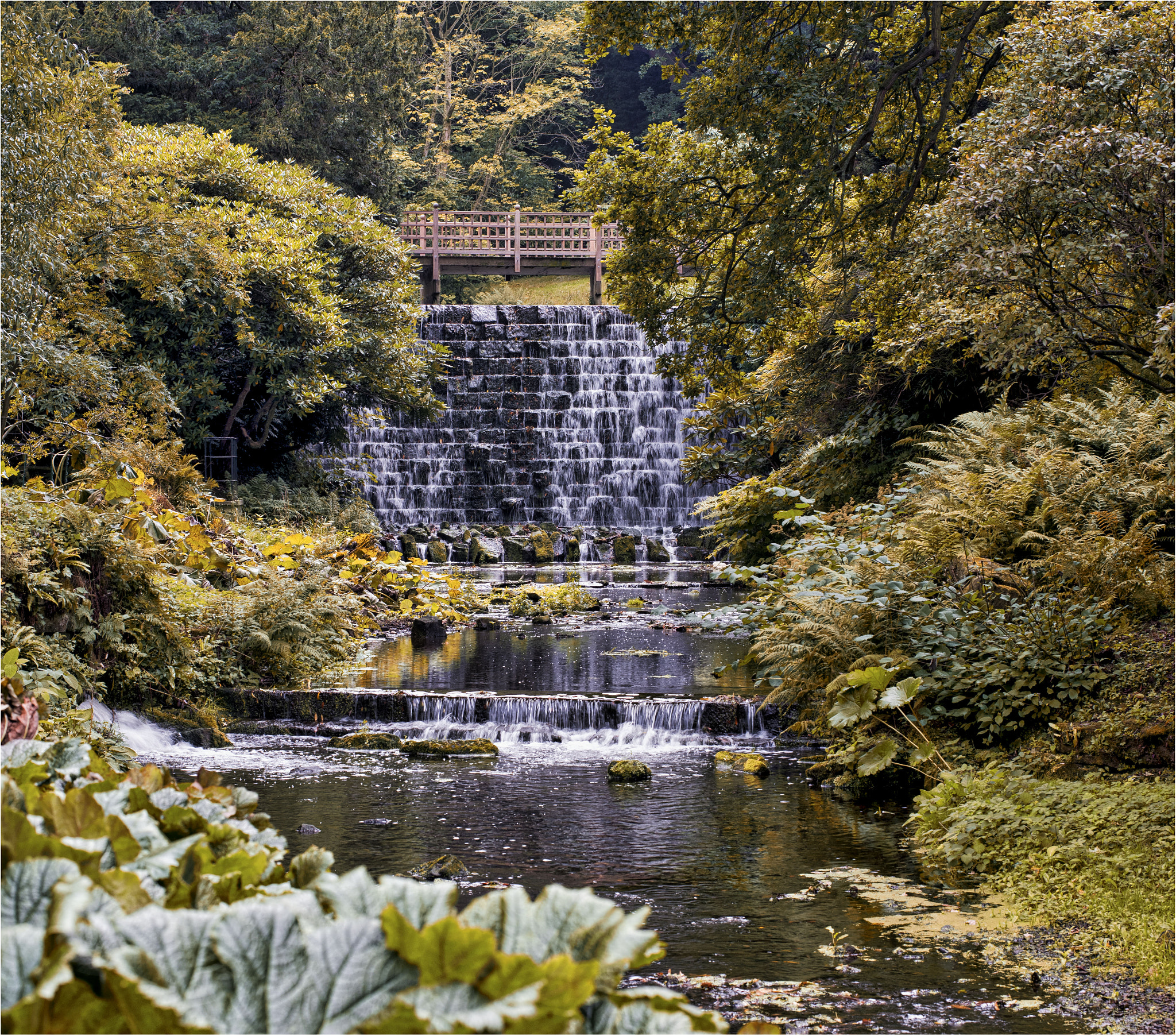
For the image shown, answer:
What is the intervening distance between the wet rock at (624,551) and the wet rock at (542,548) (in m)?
1.38

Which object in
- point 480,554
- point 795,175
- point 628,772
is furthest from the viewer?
point 480,554

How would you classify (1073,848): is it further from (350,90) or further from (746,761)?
(350,90)

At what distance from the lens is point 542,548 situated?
23.3 m

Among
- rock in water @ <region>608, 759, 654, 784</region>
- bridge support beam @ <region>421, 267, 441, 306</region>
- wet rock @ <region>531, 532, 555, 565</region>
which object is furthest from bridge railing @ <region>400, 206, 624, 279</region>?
rock in water @ <region>608, 759, 654, 784</region>

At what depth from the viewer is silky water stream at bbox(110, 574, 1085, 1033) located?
4.18m

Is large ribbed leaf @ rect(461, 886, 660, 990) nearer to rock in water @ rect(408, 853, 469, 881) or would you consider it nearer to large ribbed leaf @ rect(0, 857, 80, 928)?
large ribbed leaf @ rect(0, 857, 80, 928)

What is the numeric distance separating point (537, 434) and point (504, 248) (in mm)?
8011

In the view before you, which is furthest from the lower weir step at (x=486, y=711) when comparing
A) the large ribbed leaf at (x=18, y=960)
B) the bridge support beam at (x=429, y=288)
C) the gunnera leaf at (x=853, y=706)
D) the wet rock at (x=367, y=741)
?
the bridge support beam at (x=429, y=288)

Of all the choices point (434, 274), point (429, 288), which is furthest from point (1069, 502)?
point (429, 288)

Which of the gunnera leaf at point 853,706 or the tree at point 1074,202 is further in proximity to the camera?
the gunnera leaf at point 853,706

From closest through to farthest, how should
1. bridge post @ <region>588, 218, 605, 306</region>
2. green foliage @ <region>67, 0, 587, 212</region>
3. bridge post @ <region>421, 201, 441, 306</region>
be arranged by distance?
green foliage @ <region>67, 0, 587, 212</region> < bridge post @ <region>421, 201, 441, 306</region> < bridge post @ <region>588, 218, 605, 306</region>

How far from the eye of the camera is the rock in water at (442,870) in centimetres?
536

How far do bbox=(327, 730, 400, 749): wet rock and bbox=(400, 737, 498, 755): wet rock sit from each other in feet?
0.56

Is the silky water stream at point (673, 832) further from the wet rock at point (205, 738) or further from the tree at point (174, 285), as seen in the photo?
the tree at point (174, 285)
